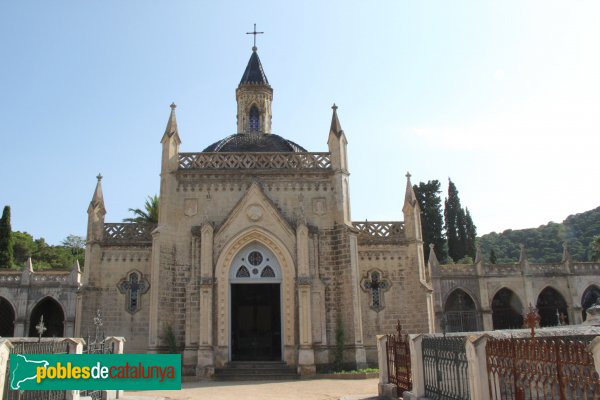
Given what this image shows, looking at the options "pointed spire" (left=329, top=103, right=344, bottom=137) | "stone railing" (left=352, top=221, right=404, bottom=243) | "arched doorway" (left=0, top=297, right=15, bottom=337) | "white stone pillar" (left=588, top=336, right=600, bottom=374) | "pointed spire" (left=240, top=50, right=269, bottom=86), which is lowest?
"white stone pillar" (left=588, top=336, right=600, bottom=374)

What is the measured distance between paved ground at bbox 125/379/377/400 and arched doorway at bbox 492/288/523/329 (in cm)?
2456

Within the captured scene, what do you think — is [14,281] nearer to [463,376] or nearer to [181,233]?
[181,233]

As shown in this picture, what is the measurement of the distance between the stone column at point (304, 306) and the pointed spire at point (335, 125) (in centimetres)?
478

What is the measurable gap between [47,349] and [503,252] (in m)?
75.5

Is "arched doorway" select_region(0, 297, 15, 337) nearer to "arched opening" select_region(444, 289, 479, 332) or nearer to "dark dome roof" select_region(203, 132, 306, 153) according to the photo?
"dark dome roof" select_region(203, 132, 306, 153)

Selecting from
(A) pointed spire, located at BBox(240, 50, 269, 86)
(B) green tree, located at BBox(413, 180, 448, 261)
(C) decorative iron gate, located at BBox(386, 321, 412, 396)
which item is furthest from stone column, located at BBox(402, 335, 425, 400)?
(B) green tree, located at BBox(413, 180, 448, 261)

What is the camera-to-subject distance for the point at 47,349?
11328 mm

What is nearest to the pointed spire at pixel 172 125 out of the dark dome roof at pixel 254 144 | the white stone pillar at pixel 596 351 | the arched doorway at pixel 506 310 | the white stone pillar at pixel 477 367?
the dark dome roof at pixel 254 144

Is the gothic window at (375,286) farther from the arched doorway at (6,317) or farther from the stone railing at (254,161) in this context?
the arched doorway at (6,317)

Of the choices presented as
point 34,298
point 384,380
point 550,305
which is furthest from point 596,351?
point 550,305

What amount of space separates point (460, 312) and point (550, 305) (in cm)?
774

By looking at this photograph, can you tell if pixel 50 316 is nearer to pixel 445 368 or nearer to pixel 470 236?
pixel 445 368

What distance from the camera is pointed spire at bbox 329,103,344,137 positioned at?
24.5 meters

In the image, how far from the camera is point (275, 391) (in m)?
16.7
